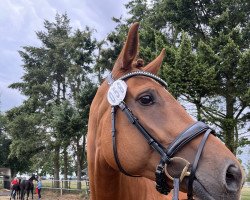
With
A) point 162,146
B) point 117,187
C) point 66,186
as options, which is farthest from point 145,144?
point 66,186

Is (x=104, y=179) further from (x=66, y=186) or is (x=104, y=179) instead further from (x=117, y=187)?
(x=66, y=186)

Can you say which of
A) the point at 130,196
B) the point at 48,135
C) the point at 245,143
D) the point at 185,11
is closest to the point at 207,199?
the point at 130,196

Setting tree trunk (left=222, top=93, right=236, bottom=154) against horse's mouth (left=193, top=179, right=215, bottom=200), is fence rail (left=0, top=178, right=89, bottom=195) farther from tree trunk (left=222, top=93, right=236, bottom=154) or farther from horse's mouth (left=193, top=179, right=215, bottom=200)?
horse's mouth (left=193, top=179, right=215, bottom=200)

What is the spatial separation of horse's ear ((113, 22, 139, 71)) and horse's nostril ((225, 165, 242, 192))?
1339 millimetres

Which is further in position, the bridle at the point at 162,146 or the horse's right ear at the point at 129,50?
the horse's right ear at the point at 129,50

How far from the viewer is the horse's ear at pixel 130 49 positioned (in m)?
3.10

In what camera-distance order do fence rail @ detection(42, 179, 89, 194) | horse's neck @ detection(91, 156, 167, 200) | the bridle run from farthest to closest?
fence rail @ detection(42, 179, 89, 194), horse's neck @ detection(91, 156, 167, 200), the bridle

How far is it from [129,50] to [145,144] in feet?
2.81

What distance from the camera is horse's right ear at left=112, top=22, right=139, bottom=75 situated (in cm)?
310

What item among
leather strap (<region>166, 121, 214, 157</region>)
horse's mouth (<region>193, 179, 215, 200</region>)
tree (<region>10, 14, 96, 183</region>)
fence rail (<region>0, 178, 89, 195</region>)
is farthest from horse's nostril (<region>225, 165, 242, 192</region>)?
tree (<region>10, 14, 96, 183</region>)

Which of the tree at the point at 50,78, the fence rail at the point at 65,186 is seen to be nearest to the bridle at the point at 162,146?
the fence rail at the point at 65,186

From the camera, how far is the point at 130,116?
9.87 ft

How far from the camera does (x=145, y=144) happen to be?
290 cm

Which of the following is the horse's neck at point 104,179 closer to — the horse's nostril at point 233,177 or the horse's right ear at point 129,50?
the horse's right ear at point 129,50
